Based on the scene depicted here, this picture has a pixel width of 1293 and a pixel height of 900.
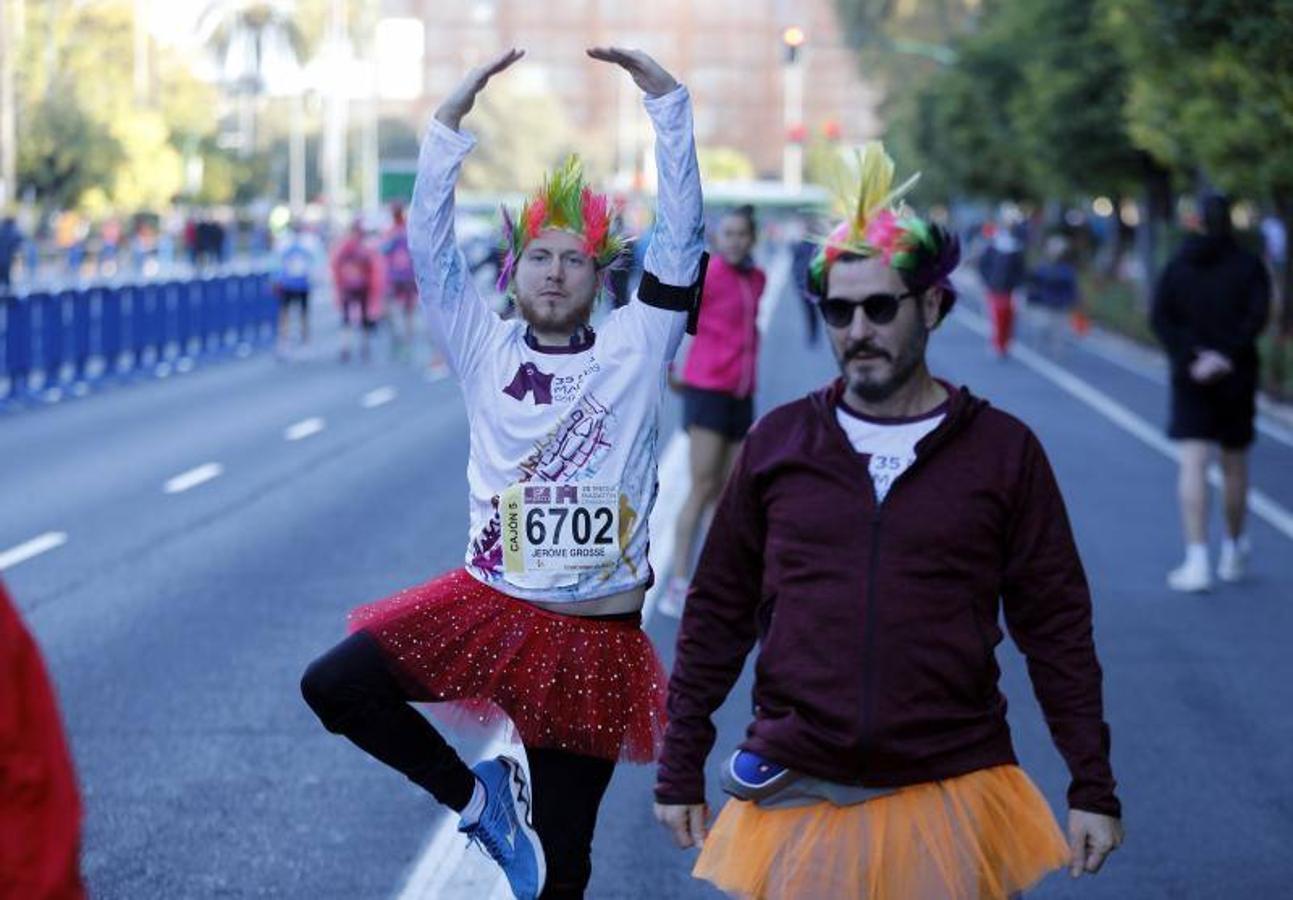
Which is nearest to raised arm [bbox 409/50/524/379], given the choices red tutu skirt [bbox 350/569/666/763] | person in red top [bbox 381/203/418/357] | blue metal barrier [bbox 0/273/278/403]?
red tutu skirt [bbox 350/569/666/763]

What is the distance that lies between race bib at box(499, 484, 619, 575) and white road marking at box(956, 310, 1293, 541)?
10.1m

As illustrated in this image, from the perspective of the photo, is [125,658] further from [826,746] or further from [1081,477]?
[1081,477]

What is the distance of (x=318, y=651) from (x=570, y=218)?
533cm

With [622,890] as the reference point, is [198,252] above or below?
below

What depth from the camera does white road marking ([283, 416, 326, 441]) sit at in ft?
68.6

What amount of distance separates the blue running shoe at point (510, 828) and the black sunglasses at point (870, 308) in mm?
1515

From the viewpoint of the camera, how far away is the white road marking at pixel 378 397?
24766mm

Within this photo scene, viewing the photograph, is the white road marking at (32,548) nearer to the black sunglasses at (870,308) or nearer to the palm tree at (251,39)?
the black sunglasses at (870,308)

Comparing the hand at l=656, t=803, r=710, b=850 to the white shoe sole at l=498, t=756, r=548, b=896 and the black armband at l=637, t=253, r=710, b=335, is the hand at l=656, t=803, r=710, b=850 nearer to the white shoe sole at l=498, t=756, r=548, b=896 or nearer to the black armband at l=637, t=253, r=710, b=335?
the white shoe sole at l=498, t=756, r=548, b=896

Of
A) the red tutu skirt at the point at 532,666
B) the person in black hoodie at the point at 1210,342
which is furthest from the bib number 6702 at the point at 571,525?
the person in black hoodie at the point at 1210,342

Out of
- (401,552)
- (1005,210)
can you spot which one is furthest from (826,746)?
(1005,210)

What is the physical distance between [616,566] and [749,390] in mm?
5848

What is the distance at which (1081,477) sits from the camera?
714 inches

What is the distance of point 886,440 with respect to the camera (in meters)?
4.19
